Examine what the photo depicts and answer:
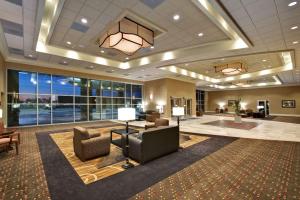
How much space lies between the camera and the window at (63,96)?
8.86m

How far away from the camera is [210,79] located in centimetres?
1539

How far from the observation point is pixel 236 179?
2.96 meters

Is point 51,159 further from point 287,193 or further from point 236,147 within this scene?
point 236,147

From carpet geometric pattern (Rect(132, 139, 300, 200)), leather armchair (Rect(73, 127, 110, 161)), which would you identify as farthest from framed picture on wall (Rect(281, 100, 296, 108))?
leather armchair (Rect(73, 127, 110, 161))

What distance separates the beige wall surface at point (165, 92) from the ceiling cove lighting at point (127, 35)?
789cm

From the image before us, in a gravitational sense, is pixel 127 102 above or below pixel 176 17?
below

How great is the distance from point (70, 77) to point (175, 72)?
25.1 ft

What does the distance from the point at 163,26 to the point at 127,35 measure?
1308mm

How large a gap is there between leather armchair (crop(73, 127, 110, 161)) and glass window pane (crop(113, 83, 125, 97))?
30.2 feet

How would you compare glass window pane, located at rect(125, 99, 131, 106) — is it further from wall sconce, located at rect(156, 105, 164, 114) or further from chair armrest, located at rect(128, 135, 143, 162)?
chair armrest, located at rect(128, 135, 143, 162)

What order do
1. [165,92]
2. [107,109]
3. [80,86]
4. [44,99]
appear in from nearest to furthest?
[44,99]
[80,86]
[107,109]
[165,92]

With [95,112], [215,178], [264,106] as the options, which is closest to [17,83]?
[95,112]

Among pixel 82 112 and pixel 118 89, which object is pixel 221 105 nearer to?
pixel 118 89

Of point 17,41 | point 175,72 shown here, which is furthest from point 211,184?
point 175,72
